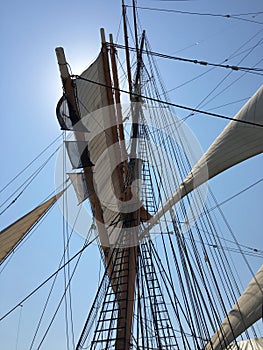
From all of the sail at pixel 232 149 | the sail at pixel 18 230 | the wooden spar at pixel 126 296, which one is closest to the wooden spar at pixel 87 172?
the wooden spar at pixel 126 296

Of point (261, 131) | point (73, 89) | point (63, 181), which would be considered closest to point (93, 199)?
point (63, 181)

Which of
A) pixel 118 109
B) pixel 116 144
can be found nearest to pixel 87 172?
pixel 116 144

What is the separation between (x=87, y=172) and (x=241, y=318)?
3.63 meters

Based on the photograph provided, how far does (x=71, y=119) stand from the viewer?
26.3ft

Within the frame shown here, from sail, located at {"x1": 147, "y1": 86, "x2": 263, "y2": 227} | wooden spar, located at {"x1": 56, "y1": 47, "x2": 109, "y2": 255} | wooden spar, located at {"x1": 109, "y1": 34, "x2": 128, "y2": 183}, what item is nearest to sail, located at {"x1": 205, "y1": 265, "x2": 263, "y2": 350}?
sail, located at {"x1": 147, "y1": 86, "x2": 263, "y2": 227}

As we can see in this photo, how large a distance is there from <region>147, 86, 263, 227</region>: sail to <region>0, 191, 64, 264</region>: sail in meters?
2.20

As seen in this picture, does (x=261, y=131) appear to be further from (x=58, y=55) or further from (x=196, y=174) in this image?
(x=58, y=55)

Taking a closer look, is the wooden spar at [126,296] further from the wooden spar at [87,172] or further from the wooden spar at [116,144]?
the wooden spar at [116,144]

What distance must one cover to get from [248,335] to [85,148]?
4196 mm

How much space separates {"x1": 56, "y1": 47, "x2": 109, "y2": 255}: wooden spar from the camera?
7.83 metres

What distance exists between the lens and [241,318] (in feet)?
19.6

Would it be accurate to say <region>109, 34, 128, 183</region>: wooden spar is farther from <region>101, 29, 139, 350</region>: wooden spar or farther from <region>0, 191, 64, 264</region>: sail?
<region>0, 191, 64, 264</region>: sail

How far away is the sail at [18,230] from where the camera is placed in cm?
642

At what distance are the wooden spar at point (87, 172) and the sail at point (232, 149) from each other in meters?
1.10
